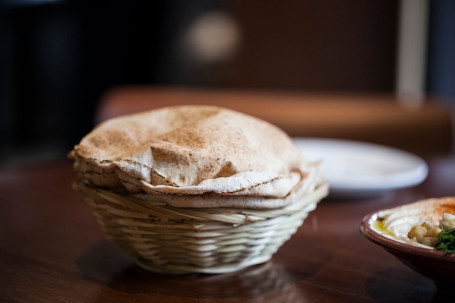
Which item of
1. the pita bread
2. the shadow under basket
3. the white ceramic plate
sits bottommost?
the white ceramic plate

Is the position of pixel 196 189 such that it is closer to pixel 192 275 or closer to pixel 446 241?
pixel 192 275

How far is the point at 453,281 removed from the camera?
49 cm

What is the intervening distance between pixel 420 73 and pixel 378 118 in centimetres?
119

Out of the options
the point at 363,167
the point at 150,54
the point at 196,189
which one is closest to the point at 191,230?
the point at 196,189

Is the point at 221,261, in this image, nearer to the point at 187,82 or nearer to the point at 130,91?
the point at 130,91

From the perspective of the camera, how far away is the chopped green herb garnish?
472 millimetres

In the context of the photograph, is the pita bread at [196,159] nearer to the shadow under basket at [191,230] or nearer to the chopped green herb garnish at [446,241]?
the shadow under basket at [191,230]

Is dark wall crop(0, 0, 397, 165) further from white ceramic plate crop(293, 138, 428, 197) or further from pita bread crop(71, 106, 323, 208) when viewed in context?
pita bread crop(71, 106, 323, 208)

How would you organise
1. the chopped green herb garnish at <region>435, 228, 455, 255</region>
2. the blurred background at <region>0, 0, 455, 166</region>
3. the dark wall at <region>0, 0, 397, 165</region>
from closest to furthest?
the chopped green herb garnish at <region>435, 228, 455, 255</region>
the blurred background at <region>0, 0, 455, 166</region>
the dark wall at <region>0, 0, 397, 165</region>

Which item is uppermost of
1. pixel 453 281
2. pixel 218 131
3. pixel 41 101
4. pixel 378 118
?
pixel 218 131

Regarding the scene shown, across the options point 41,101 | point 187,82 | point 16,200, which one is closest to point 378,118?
point 16,200

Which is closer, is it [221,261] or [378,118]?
[221,261]

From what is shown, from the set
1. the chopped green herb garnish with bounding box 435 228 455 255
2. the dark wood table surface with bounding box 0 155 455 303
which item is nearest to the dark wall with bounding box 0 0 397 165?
the dark wood table surface with bounding box 0 155 455 303

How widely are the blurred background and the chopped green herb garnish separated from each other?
103 inches
